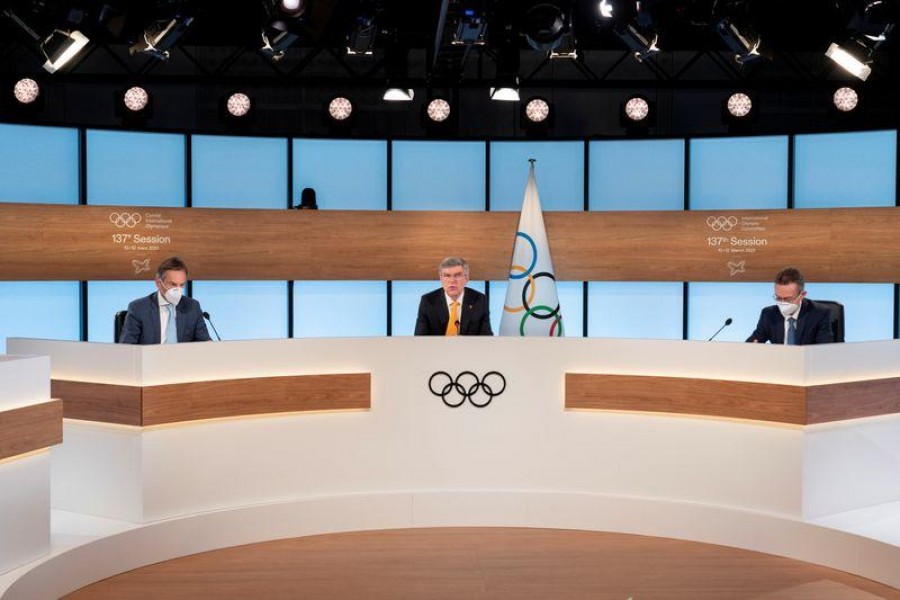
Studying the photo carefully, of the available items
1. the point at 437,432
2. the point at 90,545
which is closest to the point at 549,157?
the point at 437,432

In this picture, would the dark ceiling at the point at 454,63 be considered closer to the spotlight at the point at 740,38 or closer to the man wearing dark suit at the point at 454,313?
the spotlight at the point at 740,38

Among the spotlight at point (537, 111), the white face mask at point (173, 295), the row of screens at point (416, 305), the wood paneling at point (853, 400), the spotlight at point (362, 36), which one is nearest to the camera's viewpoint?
the wood paneling at point (853, 400)

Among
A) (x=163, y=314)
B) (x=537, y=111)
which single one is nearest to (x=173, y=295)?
(x=163, y=314)

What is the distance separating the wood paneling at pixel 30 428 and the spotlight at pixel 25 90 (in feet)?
14.8

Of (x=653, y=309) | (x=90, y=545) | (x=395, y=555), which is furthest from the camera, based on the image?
(x=653, y=309)

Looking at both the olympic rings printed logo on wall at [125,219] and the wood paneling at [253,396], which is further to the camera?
the olympic rings printed logo on wall at [125,219]

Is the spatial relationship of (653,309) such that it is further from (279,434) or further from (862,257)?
(279,434)

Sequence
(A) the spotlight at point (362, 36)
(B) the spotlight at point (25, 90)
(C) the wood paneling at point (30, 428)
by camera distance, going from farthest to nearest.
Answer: (B) the spotlight at point (25, 90) → (A) the spotlight at point (362, 36) → (C) the wood paneling at point (30, 428)

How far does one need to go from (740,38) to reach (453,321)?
2722 mm

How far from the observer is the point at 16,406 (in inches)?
162

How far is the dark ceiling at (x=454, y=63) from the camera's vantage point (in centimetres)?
632

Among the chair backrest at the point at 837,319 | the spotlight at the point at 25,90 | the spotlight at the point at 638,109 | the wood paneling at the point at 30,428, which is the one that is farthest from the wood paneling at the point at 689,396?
the spotlight at the point at 25,90

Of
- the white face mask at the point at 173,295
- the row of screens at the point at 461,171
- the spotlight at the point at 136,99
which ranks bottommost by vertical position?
the white face mask at the point at 173,295

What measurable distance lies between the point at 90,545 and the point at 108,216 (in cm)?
445
